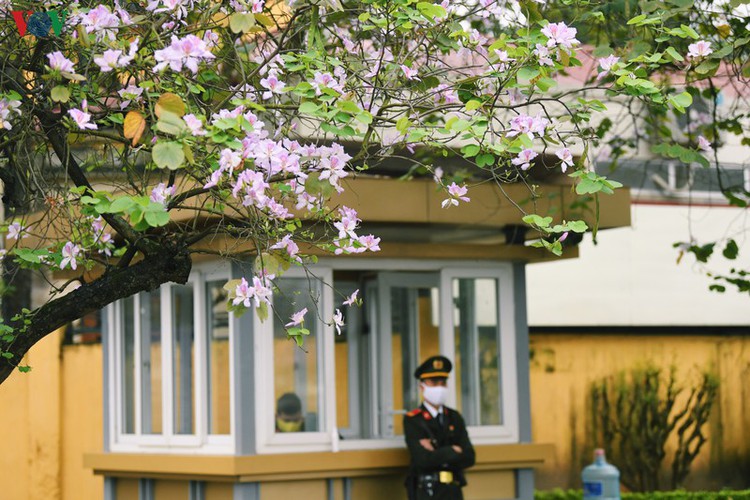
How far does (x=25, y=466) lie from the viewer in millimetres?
14133

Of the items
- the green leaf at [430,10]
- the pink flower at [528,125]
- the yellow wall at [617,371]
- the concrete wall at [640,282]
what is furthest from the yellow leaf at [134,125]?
the concrete wall at [640,282]

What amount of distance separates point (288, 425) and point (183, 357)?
1023 millimetres

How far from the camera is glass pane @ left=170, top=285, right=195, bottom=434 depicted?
10.4 metres

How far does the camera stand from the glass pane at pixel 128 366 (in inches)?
438

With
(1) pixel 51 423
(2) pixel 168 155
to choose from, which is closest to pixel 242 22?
(2) pixel 168 155

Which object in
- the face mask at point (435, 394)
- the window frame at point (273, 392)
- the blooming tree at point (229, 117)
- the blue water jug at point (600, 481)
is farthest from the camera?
the blue water jug at point (600, 481)

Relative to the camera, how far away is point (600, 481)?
1306 centimetres

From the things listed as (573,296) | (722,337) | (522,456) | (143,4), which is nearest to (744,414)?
(722,337)

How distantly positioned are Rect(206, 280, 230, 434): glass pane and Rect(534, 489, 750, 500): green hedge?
15.5ft

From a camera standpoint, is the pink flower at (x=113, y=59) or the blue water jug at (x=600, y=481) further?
the blue water jug at (x=600, y=481)

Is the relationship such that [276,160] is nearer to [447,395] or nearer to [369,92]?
[369,92]

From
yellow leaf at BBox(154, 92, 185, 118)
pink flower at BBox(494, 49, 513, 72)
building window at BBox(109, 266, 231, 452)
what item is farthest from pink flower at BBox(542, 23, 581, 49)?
building window at BBox(109, 266, 231, 452)

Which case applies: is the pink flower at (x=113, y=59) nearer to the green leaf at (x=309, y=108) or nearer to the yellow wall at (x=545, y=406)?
the green leaf at (x=309, y=108)

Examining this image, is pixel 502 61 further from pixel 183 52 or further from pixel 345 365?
pixel 345 365
